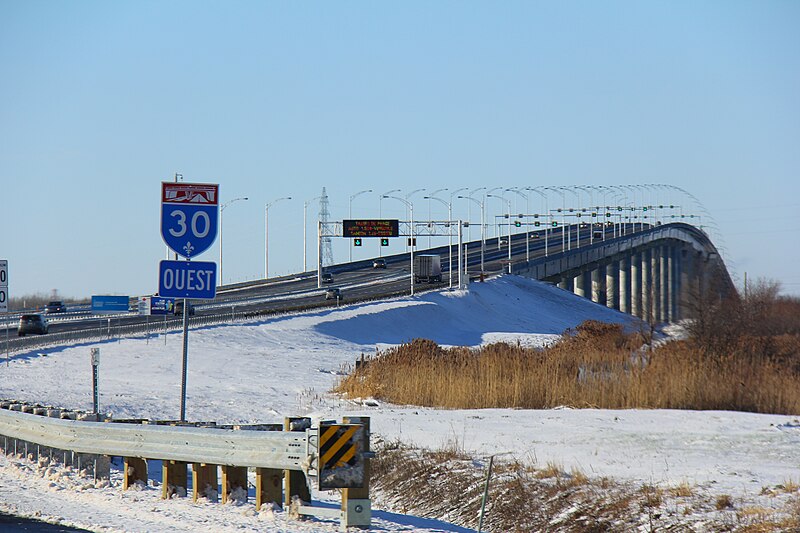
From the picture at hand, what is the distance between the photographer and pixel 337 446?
1188 centimetres

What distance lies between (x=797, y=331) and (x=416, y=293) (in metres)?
38.9

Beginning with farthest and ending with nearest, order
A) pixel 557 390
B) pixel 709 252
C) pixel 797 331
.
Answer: pixel 709 252, pixel 797 331, pixel 557 390

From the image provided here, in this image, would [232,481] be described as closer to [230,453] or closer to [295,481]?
[230,453]

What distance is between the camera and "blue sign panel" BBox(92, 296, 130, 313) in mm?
40594

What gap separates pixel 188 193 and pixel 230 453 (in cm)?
521

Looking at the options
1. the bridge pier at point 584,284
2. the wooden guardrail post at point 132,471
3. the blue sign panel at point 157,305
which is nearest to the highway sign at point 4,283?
the wooden guardrail post at point 132,471

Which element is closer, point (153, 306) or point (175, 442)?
point (175, 442)

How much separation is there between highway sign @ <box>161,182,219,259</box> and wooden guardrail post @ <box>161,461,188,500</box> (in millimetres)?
3695

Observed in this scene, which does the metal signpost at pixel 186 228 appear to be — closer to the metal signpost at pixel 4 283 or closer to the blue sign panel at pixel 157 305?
the metal signpost at pixel 4 283

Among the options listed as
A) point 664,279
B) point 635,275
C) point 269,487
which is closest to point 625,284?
point 635,275

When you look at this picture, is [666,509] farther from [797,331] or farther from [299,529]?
[797,331]

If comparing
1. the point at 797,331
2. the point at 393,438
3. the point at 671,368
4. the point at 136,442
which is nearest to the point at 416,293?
the point at 797,331

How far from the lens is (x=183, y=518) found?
1275 cm

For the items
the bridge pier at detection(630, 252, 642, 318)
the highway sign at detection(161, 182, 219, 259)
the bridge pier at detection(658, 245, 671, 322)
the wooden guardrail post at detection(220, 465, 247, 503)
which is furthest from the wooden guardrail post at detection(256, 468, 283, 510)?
the bridge pier at detection(658, 245, 671, 322)
